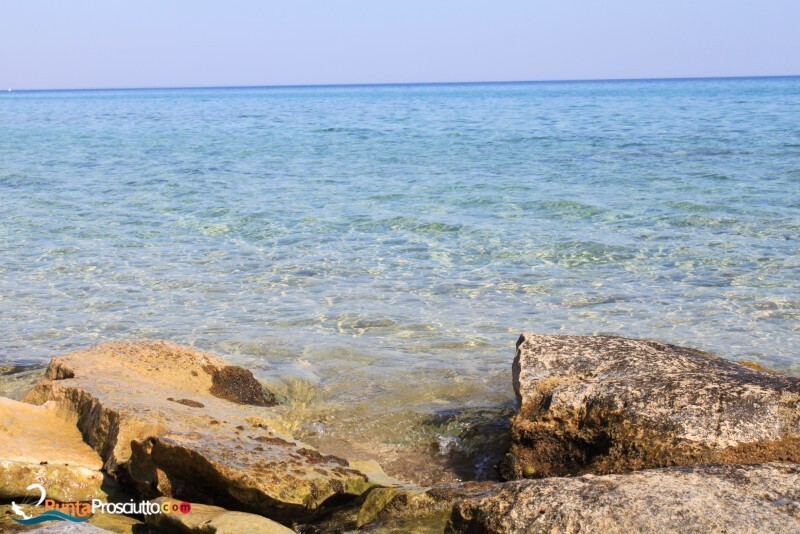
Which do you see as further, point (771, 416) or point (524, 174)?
point (524, 174)

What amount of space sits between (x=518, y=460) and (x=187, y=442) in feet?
5.63

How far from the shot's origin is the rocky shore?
122 inches

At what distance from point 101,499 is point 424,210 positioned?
922 cm

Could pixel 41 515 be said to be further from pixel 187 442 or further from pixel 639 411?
pixel 639 411

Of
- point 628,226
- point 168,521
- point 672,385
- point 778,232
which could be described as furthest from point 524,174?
point 168,521

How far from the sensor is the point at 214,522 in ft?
11.4

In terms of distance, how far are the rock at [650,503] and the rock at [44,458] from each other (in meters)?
1.93

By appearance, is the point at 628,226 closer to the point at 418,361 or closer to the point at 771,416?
the point at 418,361

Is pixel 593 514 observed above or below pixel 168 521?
above

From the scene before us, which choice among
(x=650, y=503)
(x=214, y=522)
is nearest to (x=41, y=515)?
(x=214, y=522)

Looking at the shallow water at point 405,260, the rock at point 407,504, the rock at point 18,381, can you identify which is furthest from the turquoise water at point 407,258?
the rock at point 407,504

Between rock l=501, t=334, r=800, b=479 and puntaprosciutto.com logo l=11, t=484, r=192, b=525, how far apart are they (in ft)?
5.98

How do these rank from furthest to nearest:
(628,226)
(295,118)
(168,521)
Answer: (295,118) < (628,226) < (168,521)

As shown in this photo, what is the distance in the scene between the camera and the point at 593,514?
9.80 ft
